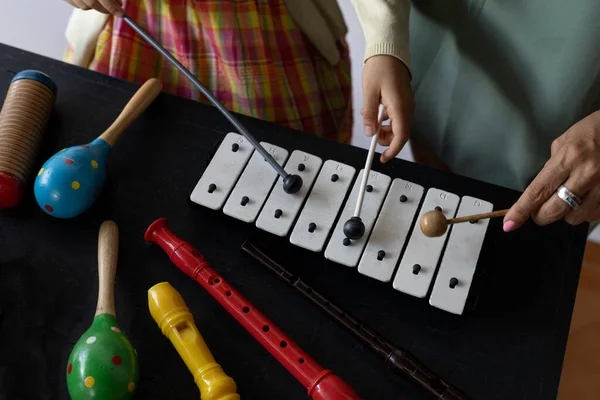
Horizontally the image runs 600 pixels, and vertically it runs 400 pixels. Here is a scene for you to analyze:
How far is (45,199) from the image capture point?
820 millimetres

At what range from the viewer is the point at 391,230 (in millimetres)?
801

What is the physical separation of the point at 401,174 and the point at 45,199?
51 centimetres

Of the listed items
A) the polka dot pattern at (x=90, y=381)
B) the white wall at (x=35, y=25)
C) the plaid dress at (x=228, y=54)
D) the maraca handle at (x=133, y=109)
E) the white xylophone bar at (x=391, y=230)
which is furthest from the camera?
the white wall at (x=35, y=25)

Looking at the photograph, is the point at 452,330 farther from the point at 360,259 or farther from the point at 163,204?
the point at 163,204

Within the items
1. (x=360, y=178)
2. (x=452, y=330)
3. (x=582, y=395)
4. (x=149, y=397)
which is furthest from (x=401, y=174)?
(x=582, y=395)

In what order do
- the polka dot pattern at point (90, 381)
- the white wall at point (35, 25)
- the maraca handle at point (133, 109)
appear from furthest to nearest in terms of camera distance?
the white wall at point (35, 25) → the maraca handle at point (133, 109) → the polka dot pattern at point (90, 381)

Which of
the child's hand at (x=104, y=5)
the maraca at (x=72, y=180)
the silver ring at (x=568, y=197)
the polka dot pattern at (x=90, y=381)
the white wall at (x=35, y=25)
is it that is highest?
the white wall at (x=35, y=25)

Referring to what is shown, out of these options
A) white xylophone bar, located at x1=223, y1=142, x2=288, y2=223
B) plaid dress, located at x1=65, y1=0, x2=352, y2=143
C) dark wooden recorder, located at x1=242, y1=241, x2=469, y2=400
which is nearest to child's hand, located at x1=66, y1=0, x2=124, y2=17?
plaid dress, located at x1=65, y1=0, x2=352, y2=143

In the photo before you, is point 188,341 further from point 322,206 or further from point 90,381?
point 322,206

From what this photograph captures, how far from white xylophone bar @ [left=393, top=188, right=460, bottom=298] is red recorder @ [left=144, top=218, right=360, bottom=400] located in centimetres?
15

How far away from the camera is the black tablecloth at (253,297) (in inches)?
28.9

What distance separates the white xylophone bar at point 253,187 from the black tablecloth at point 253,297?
39mm

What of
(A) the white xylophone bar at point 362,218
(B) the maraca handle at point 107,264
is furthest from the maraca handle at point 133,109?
(A) the white xylophone bar at point 362,218

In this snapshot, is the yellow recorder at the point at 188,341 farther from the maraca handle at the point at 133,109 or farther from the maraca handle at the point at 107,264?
the maraca handle at the point at 133,109
